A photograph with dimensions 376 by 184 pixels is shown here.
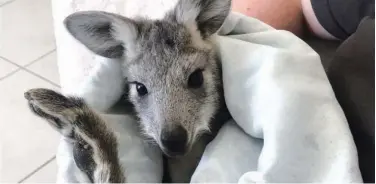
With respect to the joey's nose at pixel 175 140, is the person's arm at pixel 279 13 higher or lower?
higher

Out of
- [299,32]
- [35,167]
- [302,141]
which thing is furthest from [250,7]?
[35,167]

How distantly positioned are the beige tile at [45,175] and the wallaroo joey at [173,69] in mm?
572

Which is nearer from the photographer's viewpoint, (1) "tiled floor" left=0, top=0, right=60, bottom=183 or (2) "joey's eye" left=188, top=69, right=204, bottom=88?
(2) "joey's eye" left=188, top=69, right=204, bottom=88

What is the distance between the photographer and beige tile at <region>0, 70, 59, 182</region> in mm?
1271

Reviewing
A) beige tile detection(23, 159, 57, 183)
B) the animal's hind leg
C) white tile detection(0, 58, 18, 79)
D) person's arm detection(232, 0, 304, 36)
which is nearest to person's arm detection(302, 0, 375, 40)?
person's arm detection(232, 0, 304, 36)

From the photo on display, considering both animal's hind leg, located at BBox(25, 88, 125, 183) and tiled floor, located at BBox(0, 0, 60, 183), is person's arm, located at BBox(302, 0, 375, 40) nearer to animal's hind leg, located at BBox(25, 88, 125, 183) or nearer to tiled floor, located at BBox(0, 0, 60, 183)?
animal's hind leg, located at BBox(25, 88, 125, 183)

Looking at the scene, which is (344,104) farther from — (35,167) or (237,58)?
(35,167)

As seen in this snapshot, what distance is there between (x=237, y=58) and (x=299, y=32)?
0.25 m

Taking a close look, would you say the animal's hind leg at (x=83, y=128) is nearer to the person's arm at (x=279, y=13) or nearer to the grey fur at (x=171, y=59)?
the grey fur at (x=171, y=59)

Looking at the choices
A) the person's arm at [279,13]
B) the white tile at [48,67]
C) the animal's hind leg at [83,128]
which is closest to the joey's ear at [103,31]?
the animal's hind leg at [83,128]

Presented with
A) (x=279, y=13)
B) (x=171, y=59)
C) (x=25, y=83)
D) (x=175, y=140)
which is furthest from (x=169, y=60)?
(x=25, y=83)

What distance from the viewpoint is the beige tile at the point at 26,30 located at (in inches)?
64.8

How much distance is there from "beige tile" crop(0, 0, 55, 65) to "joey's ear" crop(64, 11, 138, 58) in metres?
0.91

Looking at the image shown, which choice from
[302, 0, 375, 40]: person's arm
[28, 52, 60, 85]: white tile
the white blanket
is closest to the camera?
the white blanket
